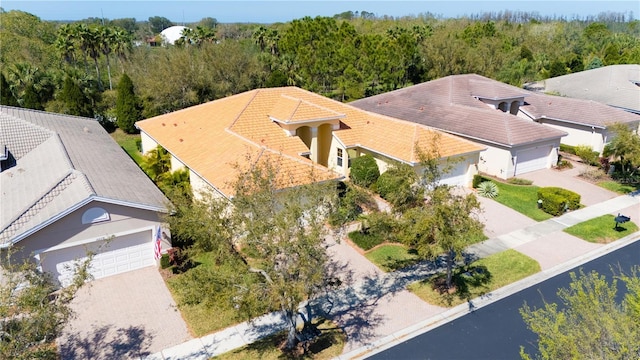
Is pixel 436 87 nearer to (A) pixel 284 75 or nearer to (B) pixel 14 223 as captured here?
(A) pixel 284 75

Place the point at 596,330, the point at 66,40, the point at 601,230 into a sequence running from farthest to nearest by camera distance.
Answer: the point at 66,40 < the point at 601,230 < the point at 596,330

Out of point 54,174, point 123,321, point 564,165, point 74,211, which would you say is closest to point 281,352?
point 123,321

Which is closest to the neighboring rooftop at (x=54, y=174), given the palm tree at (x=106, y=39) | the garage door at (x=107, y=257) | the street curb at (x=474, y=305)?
the garage door at (x=107, y=257)

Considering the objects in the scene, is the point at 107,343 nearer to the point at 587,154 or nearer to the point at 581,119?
the point at 587,154

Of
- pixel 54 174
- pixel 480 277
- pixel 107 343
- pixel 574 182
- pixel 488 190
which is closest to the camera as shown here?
pixel 107 343

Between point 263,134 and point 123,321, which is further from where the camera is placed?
point 263,134

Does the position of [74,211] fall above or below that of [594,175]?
above
